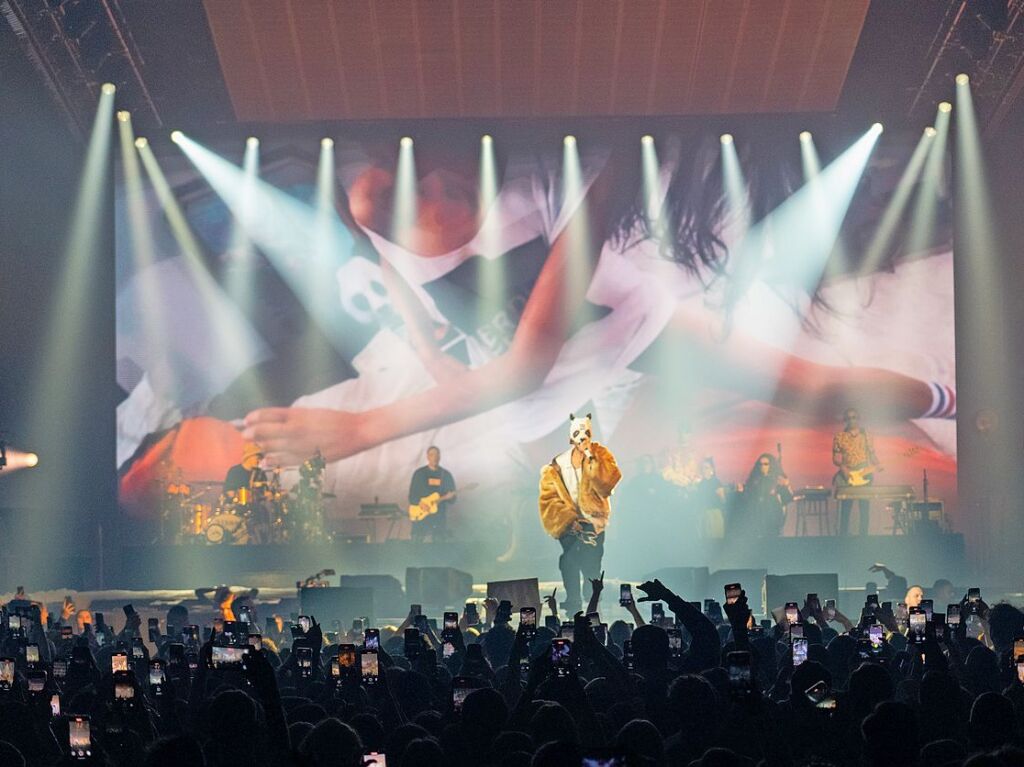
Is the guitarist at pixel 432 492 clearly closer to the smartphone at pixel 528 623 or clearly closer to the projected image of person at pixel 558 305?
the projected image of person at pixel 558 305

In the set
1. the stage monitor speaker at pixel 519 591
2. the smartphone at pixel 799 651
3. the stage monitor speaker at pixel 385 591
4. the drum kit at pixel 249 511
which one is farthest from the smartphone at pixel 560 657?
the drum kit at pixel 249 511

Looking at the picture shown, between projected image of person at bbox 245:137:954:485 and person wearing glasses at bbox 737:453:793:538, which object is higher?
projected image of person at bbox 245:137:954:485

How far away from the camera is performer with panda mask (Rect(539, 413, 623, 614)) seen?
47.6 feet

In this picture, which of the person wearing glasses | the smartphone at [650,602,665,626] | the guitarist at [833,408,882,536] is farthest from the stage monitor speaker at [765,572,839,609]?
the guitarist at [833,408,882,536]

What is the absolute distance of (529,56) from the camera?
21172mm

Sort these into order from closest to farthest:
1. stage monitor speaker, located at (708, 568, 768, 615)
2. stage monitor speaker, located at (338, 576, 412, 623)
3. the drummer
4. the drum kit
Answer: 1. stage monitor speaker, located at (708, 568, 768, 615)
2. stage monitor speaker, located at (338, 576, 412, 623)
3. the drum kit
4. the drummer

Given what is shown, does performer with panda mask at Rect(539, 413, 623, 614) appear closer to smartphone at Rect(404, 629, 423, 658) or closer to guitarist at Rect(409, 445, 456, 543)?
smartphone at Rect(404, 629, 423, 658)

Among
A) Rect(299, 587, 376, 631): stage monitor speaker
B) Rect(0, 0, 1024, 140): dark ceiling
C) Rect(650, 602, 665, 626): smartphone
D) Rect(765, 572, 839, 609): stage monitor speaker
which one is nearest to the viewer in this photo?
Answer: Rect(650, 602, 665, 626): smartphone

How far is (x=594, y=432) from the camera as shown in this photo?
22.1 metres

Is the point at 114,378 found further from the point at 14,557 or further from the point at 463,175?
the point at 463,175

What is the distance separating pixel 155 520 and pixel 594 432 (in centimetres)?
647

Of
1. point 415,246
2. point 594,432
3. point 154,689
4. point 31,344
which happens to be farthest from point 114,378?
point 154,689

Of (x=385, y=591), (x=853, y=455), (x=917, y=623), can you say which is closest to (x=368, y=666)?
(x=917, y=623)

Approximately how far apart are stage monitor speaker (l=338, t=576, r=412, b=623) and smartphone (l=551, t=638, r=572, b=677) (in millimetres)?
10279
